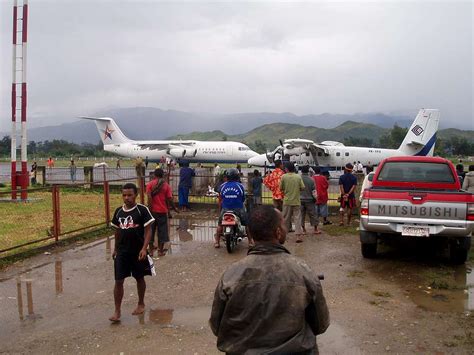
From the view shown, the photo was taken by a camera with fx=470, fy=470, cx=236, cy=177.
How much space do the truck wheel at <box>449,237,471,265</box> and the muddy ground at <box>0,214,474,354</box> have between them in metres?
0.19

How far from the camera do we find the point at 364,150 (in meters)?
32.2

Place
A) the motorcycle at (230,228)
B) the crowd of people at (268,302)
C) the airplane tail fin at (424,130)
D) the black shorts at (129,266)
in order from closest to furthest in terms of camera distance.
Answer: the crowd of people at (268,302)
the black shorts at (129,266)
the motorcycle at (230,228)
the airplane tail fin at (424,130)

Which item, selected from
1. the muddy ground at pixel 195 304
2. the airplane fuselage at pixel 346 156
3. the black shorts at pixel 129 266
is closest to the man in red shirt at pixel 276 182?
the muddy ground at pixel 195 304

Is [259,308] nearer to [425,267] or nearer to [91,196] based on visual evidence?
[425,267]

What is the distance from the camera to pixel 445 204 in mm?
7582

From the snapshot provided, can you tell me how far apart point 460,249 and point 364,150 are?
81.6 ft

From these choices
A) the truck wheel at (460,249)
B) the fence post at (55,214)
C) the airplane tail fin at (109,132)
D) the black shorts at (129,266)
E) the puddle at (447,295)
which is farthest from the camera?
the airplane tail fin at (109,132)

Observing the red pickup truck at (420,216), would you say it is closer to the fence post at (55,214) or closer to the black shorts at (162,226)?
the black shorts at (162,226)

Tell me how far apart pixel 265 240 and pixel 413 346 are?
298 cm

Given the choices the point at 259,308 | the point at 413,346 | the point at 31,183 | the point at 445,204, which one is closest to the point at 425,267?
the point at 445,204

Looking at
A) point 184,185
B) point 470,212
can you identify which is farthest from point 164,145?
point 470,212

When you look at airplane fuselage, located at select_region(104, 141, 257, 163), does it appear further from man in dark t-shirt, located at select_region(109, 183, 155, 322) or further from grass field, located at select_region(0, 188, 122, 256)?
man in dark t-shirt, located at select_region(109, 183, 155, 322)

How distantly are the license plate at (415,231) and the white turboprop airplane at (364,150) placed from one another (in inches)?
928

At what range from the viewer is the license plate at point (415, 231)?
764 cm
